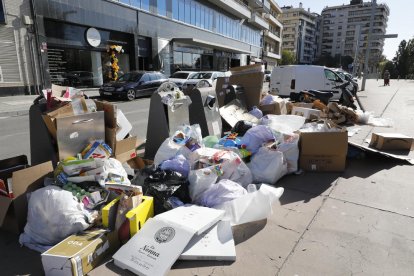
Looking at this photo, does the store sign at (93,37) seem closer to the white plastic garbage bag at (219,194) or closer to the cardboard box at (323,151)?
the cardboard box at (323,151)

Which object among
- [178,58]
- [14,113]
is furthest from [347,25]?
[14,113]

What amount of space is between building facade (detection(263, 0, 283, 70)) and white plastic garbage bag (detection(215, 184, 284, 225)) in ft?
181

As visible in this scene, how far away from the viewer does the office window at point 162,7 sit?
22881 millimetres

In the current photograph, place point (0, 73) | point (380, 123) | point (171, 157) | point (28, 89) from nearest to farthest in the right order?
1. point (171, 157)
2. point (380, 123)
3. point (0, 73)
4. point (28, 89)

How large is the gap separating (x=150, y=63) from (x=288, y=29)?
84.1 metres

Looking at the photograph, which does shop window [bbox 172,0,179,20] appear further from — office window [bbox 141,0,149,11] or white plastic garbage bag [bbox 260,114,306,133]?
white plastic garbage bag [bbox 260,114,306,133]

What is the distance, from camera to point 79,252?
85.0 inches

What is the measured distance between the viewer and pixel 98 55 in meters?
18.4

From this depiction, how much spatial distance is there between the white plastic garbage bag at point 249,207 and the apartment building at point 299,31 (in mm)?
94771

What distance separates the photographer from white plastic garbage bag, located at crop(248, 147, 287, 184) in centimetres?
385

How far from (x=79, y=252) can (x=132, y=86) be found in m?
12.2

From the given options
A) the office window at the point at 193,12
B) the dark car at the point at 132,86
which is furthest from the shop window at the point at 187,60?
the dark car at the point at 132,86

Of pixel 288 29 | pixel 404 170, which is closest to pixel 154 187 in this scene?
pixel 404 170

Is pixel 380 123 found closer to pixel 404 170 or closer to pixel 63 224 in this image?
pixel 404 170
